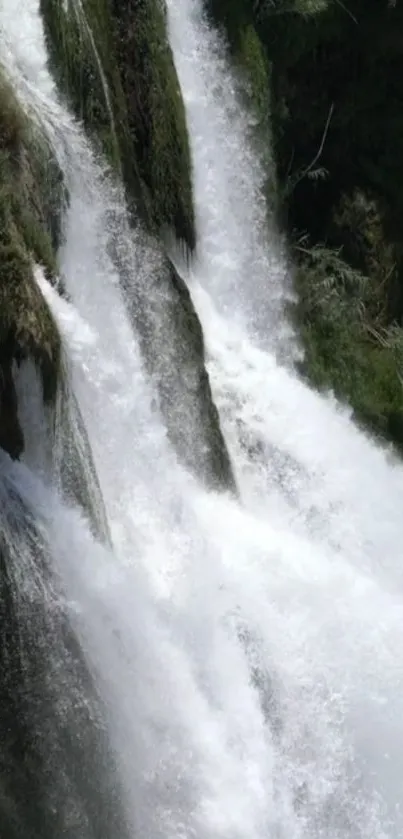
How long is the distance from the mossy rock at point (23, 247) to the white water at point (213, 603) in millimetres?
287

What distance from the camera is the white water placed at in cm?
685

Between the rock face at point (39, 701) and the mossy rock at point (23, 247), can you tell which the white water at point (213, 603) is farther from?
the mossy rock at point (23, 247)

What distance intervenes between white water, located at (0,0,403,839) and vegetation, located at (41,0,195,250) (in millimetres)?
208

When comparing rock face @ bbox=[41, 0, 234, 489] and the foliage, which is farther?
the foliage

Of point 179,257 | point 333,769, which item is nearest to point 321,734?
point 333,769

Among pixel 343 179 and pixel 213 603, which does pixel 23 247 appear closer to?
pixel 213 603

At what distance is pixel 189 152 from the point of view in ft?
31.3

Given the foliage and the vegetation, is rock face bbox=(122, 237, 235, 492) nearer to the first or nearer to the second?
the vegetation

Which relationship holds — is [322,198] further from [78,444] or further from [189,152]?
[78,444]

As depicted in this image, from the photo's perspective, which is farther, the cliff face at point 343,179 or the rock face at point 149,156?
the cliff face at point 343,179

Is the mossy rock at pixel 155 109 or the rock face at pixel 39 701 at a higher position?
the mossy rock at pixel 155 109

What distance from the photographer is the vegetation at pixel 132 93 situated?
25.6 feet

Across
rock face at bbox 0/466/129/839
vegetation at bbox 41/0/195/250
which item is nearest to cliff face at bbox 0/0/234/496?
vegetation at bbox 41/0/195/250

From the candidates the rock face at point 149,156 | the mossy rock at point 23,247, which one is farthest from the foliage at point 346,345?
the mossy rock at point 23,247
